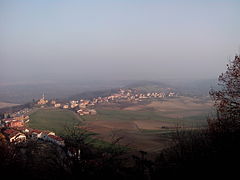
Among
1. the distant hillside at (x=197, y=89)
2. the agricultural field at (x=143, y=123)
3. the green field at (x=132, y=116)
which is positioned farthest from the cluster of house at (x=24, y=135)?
the distant hillside at (x=197, y=89)

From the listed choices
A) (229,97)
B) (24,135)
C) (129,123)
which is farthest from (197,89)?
(229,97)

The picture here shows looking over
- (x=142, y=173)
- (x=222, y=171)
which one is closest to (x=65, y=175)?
(x=142, y=173)

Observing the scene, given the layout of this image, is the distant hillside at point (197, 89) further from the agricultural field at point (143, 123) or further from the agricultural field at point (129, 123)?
the agricultural field at point (129, 123)

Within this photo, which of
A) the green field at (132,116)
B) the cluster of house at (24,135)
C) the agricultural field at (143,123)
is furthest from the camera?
the green field at (132,116)

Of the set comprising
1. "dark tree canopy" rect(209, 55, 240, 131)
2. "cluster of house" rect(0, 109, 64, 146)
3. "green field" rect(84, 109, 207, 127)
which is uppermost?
"dark tree canopy" rect(209, 55, 240, 131)

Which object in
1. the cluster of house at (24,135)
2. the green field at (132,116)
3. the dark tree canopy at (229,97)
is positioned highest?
the dark tree canopy at (229,97)

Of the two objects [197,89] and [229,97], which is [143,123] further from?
[197,89]

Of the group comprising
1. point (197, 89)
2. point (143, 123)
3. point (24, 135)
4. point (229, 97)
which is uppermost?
point (229, 97)

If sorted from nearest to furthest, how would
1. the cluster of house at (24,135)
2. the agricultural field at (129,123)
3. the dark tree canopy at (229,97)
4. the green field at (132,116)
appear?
the dark tree canopy at (229,97) → the cluster of house at (24,135) → the agricultural field at (129,123) → the green field at (132,116)

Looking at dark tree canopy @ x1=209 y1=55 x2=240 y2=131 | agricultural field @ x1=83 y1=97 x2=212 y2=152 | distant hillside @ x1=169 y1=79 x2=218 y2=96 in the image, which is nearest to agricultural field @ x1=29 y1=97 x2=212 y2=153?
agricultural field @ x1=83 y1=97 x2=212 y2=152

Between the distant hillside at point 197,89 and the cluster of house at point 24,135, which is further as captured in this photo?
the distant hillside at point 197,89

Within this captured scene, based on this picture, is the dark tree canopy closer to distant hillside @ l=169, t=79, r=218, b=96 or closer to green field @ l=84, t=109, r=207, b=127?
green field @ l=84, t=109, r=207, b=127

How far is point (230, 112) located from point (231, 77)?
110cm

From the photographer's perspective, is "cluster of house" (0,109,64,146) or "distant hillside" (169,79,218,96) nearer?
"cluster of house" (0,109,64,146)
